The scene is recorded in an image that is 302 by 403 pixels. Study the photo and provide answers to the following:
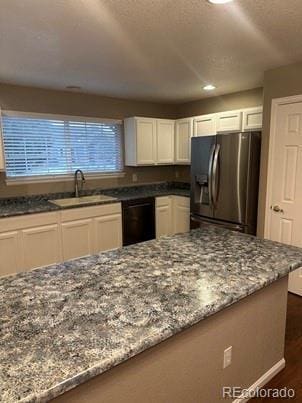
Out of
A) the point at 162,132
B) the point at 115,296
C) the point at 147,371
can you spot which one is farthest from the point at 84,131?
the point at 147,371

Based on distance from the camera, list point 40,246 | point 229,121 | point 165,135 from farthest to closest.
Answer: point 165,135 → point 229,121 → point 40,246

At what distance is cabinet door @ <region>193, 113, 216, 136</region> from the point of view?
13.4 feet

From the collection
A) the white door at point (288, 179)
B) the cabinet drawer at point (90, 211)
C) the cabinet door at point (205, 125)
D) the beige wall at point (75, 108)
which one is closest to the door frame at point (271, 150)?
the white door at point (288, 179)

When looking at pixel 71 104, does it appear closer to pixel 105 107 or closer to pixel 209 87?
pixel 105 107

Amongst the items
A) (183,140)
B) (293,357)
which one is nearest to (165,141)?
(183,140)

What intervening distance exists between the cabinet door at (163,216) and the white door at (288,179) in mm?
1661

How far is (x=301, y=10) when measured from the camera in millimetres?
1774

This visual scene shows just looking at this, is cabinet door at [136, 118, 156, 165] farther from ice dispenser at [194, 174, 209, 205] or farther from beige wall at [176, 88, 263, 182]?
ice dispenser at [194, 174, 209, 205]

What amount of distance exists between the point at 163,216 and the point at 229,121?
5.47ft

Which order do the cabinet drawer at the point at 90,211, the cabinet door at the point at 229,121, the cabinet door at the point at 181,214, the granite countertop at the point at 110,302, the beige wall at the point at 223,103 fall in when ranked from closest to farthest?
the granite countertop at the point at 110,302, the cabinet drawer at the point at 90,211, the cabinet door at the point at 229,121, the beige wall at the point at 223,103, the cabinet door at the point at 181,214

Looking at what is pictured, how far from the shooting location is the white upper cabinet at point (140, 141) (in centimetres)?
434

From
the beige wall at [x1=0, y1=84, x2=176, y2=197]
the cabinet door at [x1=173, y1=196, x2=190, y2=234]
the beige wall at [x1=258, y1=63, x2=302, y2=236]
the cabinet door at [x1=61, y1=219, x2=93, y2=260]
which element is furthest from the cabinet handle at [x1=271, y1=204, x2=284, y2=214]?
the beige wall at [x1=0, y1=84, x2=176, y2=197]

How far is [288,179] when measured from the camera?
297cm

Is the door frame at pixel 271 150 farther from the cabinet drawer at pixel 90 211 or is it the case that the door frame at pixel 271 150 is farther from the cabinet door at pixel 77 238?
the cabinet door at pixel 77 238
